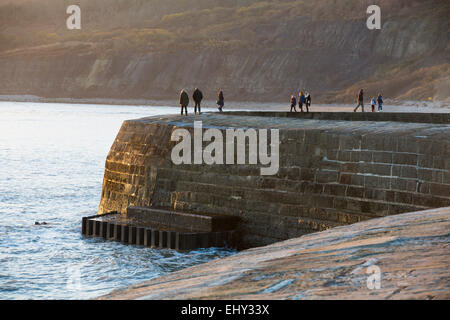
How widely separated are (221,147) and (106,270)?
4.27 m

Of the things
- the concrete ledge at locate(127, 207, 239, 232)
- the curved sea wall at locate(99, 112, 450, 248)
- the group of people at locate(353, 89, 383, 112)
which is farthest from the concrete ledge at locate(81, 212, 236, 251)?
the group of people at locate(353, 89, 383, 112)

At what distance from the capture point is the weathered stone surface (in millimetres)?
6250

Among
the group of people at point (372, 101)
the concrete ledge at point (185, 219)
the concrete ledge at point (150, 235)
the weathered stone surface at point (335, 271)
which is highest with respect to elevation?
the group of people at point (372, 101)

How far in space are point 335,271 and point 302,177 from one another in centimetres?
934

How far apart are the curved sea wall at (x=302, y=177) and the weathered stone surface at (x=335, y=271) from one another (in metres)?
5.14

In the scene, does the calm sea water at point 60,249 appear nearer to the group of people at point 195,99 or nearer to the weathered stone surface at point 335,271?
the group of people at point 195,99

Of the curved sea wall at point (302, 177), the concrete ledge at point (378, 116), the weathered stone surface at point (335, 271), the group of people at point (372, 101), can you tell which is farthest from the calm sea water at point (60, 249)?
the group of people at point (372, 101)

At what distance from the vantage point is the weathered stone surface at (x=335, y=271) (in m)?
6.25

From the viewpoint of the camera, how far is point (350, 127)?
1622 cm

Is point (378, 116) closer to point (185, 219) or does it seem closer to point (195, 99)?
point (195, 99)

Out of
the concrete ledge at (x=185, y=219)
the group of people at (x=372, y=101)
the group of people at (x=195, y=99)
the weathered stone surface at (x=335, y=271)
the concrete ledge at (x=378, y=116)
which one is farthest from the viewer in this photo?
the group of people at (x=372, y=101)

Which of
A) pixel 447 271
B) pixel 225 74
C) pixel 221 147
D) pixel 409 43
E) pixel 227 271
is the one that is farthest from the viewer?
pixel 225 74

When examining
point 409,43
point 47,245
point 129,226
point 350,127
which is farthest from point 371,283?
point 409,43

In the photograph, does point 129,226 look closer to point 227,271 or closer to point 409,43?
point 227,271
